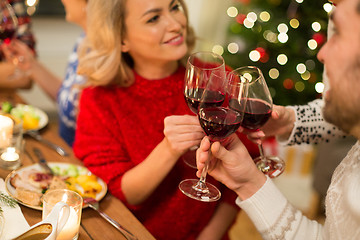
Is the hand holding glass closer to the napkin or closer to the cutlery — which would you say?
the napkin

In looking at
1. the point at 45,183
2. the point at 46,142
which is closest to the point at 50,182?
the point at 45,183

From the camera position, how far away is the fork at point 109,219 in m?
1.17

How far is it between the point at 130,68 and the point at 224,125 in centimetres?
72

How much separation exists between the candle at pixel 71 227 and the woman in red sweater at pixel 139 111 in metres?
0.40

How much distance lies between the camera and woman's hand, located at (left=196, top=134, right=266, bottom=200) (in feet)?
3.89

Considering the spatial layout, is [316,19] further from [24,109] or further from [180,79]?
[24,109]

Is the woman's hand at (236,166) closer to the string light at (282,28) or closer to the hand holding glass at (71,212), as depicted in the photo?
the hand holding glass at (71,212)

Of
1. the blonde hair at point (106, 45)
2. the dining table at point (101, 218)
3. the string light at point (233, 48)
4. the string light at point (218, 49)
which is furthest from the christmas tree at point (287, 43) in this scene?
the dining table at point (101, 218)

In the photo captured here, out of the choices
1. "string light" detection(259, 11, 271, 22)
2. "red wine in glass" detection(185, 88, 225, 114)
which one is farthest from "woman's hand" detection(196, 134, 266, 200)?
"string light" detection(259, 11, 271, 22)

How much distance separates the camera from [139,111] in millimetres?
1643

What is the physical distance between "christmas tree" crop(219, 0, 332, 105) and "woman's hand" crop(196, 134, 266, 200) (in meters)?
1.90

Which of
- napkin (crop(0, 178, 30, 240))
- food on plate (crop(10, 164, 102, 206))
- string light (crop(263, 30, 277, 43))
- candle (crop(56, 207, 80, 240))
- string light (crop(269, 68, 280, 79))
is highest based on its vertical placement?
string light (crop(263, 30, 277, 43))

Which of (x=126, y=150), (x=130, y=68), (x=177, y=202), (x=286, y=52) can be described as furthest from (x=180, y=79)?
(x=286, y=52)

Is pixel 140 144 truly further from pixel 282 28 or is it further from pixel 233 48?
pixel 233 48
